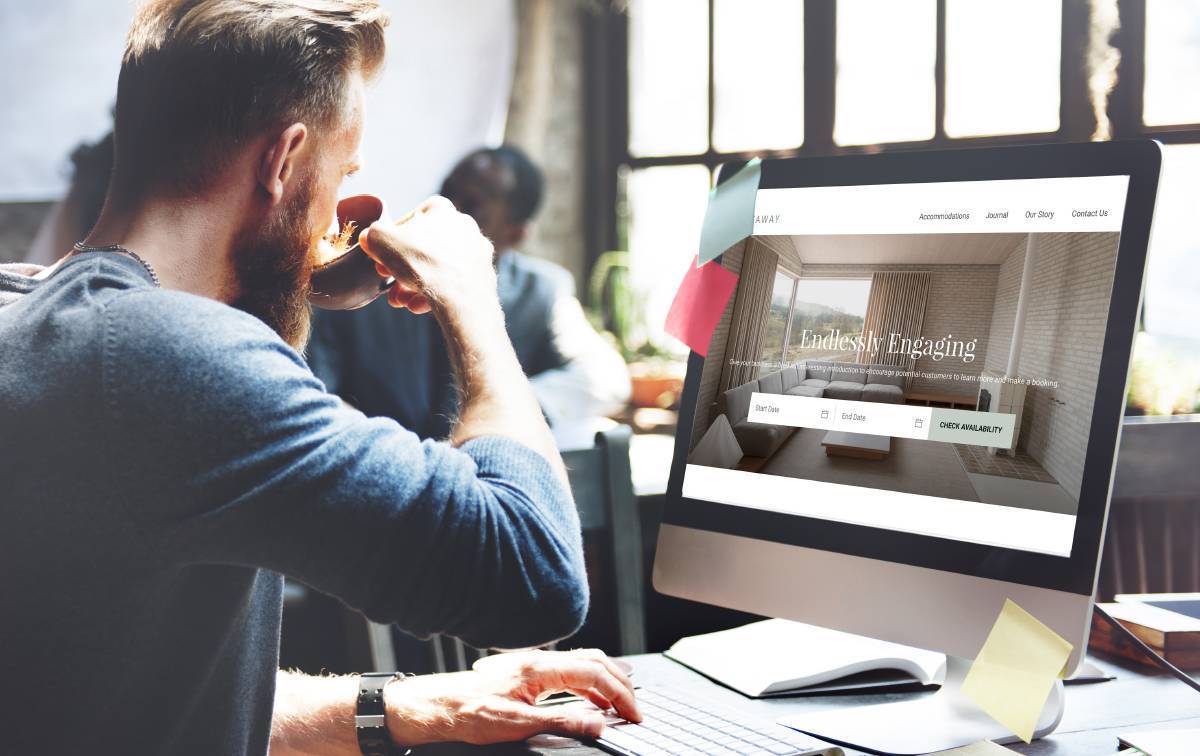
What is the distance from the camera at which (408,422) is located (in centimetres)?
269

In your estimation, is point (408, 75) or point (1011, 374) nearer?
point (1011, 374)

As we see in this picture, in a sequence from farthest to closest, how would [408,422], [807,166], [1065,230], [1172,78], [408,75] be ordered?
[408,75] → [1172,78] → [408,422] → [807,166] → [1065,230]

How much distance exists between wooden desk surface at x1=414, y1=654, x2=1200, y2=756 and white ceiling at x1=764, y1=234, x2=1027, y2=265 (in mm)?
394

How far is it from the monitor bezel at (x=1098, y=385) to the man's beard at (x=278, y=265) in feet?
1.39

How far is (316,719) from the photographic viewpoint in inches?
39.9

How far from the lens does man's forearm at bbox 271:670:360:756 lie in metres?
1.00

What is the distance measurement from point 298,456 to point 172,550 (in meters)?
0.11

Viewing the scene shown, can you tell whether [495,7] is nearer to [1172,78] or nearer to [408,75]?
[408,75]

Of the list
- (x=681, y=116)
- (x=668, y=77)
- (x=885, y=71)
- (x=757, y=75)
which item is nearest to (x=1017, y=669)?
(x=885, y=71)

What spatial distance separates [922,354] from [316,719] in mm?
655

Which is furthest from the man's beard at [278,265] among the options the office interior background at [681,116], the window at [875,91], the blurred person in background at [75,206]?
the blurred person in background at [75,206]

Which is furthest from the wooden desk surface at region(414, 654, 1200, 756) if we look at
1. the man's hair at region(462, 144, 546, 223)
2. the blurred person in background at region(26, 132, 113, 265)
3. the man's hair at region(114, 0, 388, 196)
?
the blurred person in background at region(26, 132, 113, 265)

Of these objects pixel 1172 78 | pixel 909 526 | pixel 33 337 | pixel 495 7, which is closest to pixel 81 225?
pixel 495 7

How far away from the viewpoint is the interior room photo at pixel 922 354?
80 cm
